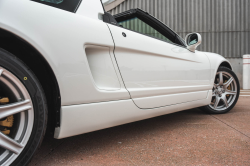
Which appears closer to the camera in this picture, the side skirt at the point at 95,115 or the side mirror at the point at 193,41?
the side skirt at the point at 95,115

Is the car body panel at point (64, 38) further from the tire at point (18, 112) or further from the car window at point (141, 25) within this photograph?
the car window at point (141, 25)

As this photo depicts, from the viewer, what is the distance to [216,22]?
7645mm

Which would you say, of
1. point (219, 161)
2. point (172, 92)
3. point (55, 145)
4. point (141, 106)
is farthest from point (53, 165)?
point (172, 92)

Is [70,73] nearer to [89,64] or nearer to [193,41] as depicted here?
[89,64]

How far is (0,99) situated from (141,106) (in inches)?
40.0

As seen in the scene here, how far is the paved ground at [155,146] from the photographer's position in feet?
4.11

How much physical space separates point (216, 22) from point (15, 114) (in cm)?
844

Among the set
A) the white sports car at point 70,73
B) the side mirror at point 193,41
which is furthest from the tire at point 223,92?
the white sports car at point 70,73

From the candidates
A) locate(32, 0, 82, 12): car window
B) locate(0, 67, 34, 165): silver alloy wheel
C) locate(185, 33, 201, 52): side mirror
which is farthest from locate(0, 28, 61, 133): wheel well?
locate(185, 33, 201, 52): side mirror

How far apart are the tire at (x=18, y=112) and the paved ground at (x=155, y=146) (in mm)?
283

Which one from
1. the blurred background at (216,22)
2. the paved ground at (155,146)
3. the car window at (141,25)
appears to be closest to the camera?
the paved ground at (155,146)

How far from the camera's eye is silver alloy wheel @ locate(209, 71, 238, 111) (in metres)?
2.65

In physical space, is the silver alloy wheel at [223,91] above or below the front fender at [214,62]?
below

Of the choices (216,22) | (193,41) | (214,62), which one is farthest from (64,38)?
(216,22)
